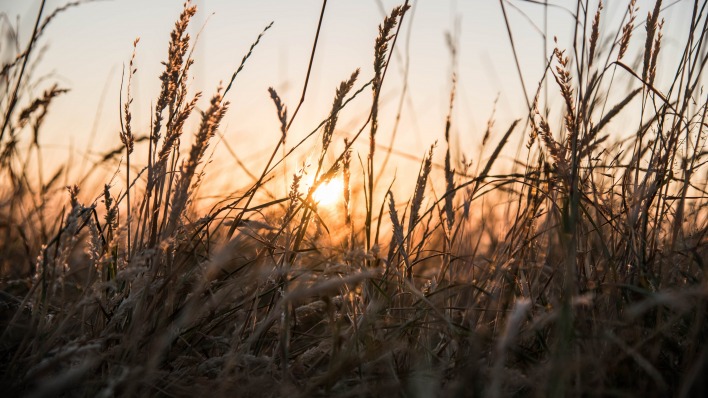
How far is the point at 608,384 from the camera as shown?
43.9 inches

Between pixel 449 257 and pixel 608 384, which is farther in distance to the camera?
pixel 449 257

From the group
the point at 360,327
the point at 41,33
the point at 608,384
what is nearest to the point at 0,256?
the point at 41,33

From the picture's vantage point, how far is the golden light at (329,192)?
1.55m

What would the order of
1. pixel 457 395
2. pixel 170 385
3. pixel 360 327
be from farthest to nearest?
pixel 360 327, pixel 170 385, pixel 457 395

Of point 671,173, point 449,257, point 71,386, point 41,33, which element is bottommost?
point 71,386

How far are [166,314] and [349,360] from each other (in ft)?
1.44

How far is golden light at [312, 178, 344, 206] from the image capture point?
5.09 ft

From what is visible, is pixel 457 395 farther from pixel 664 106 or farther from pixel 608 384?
pixel 664 106

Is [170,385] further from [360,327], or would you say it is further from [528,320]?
[528,320]

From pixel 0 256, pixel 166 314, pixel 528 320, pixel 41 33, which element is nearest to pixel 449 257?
pixel 528 320

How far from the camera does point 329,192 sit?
5.49 ft

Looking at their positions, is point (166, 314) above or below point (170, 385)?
above

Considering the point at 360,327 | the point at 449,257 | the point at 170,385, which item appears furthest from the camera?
the point at 449,257

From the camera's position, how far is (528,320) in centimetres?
144
